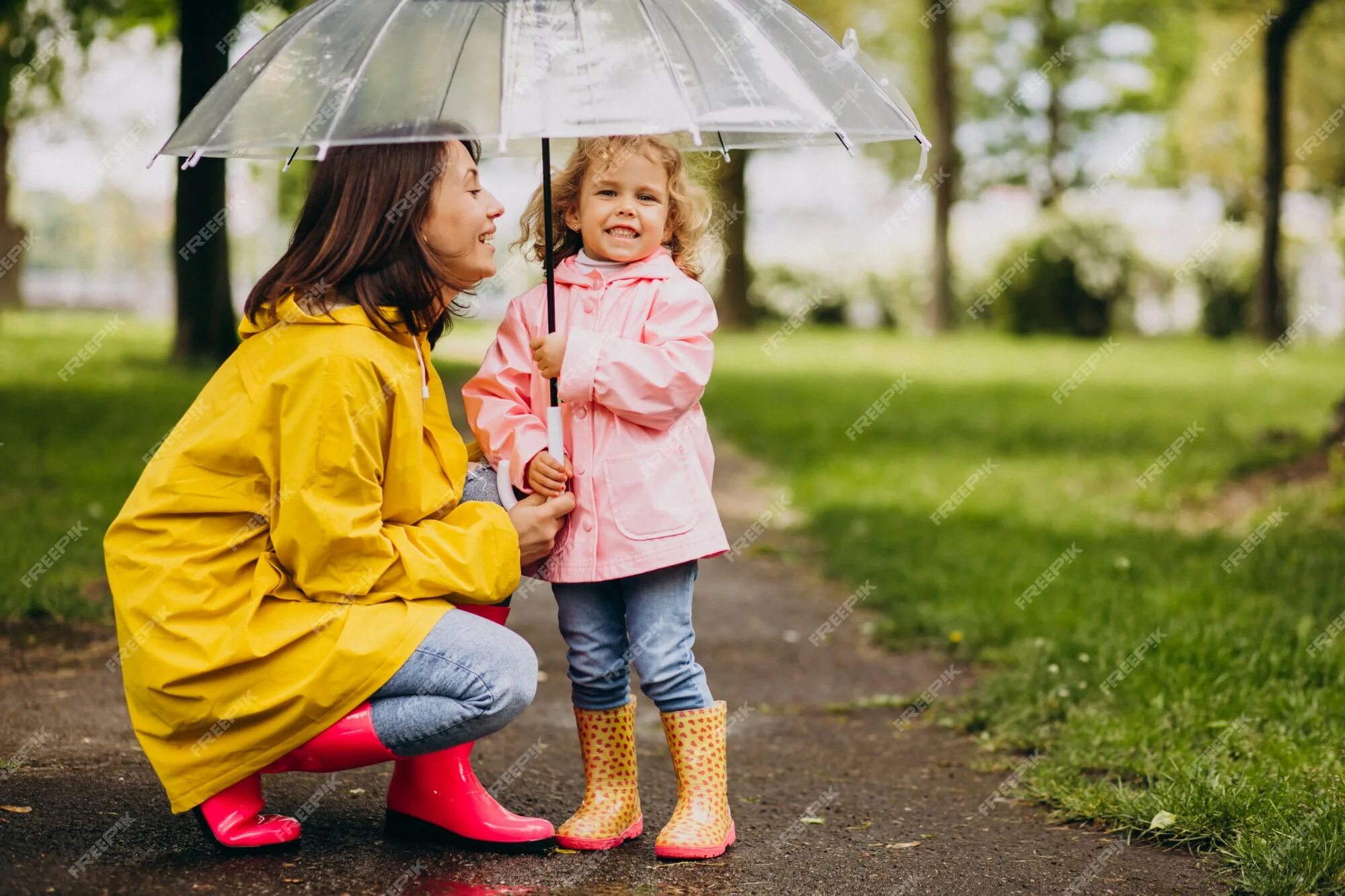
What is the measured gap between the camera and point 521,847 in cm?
324

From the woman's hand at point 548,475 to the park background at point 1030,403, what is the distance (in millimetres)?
750

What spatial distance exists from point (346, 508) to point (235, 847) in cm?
80

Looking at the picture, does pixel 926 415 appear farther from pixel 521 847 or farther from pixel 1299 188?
pixel 1299 188

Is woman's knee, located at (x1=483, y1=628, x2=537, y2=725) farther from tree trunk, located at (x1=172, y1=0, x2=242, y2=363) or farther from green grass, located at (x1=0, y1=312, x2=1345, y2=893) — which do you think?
tree trunk, located at (x1=172, y1=0, x2=242, y2=363)

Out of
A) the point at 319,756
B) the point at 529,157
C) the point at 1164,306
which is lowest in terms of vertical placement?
the point at 1164,306

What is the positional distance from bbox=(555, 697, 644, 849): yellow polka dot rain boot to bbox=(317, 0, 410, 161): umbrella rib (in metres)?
1.44

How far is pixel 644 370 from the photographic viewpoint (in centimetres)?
312

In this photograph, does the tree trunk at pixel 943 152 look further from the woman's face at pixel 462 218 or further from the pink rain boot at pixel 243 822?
the pink rain boot at pixel 243 822

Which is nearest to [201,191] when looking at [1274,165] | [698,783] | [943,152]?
[698,783]

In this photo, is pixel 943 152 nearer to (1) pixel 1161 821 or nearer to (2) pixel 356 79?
(1) pixel 1161 821

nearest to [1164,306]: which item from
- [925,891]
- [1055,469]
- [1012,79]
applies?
[1055,469]

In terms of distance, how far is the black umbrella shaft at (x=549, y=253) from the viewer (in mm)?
3111

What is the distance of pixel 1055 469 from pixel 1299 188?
28516 mm

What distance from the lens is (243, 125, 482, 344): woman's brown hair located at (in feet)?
9.91
